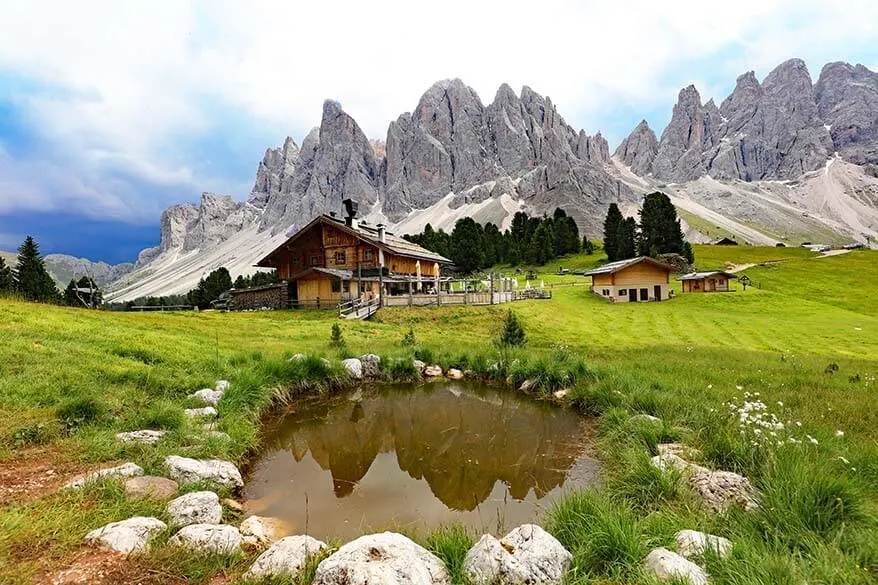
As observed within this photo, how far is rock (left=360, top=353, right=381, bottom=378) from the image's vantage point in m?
15.9

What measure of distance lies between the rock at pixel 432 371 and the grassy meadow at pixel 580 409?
45 centimetres

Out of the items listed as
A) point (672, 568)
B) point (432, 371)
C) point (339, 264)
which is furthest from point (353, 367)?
point (339, 264)

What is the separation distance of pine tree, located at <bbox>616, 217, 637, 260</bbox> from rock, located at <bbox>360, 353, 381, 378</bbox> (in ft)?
221

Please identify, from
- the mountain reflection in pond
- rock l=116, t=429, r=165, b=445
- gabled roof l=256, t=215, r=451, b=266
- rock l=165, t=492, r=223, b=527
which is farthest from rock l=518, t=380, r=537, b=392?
gabled roof l=256, t=215, r=451, b=266

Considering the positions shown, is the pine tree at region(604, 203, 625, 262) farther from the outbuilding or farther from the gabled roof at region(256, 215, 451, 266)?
the gabled roof at region(256, 215, 451, 266)

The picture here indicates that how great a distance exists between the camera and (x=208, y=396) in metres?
10.4

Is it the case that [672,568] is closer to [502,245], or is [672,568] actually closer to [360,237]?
[360,237]

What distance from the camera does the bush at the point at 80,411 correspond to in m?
7.78

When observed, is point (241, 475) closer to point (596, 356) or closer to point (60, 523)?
point (60, 523)

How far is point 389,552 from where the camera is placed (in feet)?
14.6

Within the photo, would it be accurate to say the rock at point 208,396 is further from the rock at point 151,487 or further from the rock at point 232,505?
the rock at point 151,487

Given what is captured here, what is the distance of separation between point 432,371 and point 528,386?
159 inches

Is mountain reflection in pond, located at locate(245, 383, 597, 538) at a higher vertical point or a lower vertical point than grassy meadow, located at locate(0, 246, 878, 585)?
lower

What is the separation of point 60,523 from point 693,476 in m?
8.70
